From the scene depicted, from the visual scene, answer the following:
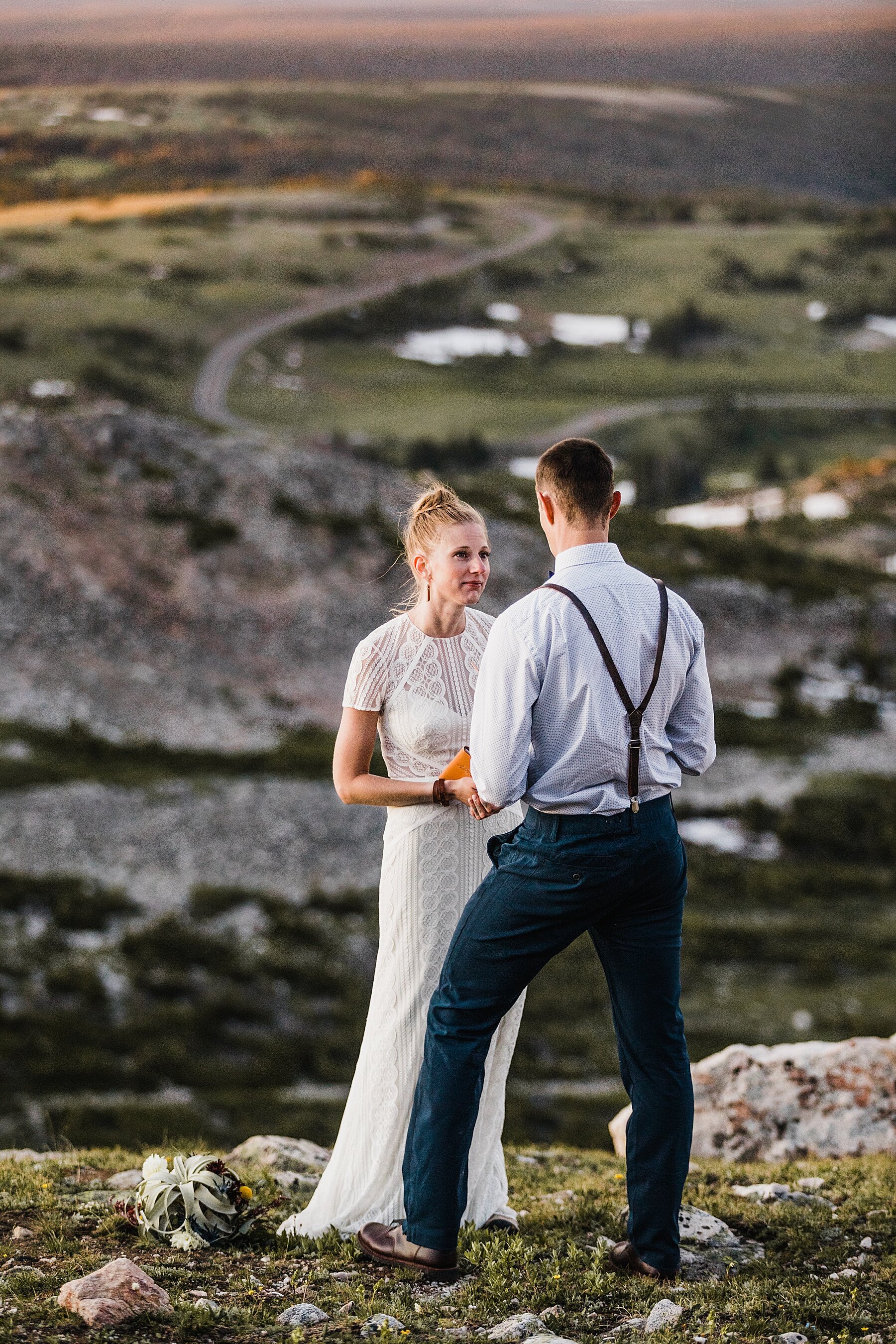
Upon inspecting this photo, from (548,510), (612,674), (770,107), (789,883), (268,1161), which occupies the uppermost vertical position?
(770,107)

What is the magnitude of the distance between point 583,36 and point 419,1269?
593 feet

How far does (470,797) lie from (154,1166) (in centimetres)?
270

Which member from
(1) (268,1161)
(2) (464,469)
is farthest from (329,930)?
(2) (464,469)

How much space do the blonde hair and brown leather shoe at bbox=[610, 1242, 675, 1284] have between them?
3355mm

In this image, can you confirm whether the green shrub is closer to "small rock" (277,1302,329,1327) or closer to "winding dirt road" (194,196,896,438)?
"winding dirt road" (194,196,896,438)

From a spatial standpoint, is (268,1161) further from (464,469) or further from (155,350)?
(155,350)

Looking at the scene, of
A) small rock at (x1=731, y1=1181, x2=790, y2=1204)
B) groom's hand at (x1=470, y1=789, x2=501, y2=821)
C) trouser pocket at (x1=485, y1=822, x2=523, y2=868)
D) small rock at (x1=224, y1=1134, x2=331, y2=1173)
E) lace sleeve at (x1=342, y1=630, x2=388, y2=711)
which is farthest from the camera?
small rock at (x1=224, y1=1134, x2=331, y2=1173)

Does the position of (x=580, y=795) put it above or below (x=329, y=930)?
above

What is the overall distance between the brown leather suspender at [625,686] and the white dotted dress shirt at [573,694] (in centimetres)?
2

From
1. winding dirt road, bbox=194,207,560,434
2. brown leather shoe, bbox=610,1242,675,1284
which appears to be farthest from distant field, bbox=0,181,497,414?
brown leather shoe, bbox=610,1242,675,1284

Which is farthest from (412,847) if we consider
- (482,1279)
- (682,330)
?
(682,330)

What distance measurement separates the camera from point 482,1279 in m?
5.99

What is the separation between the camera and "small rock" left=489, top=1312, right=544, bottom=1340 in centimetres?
538

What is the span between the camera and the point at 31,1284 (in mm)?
5773
